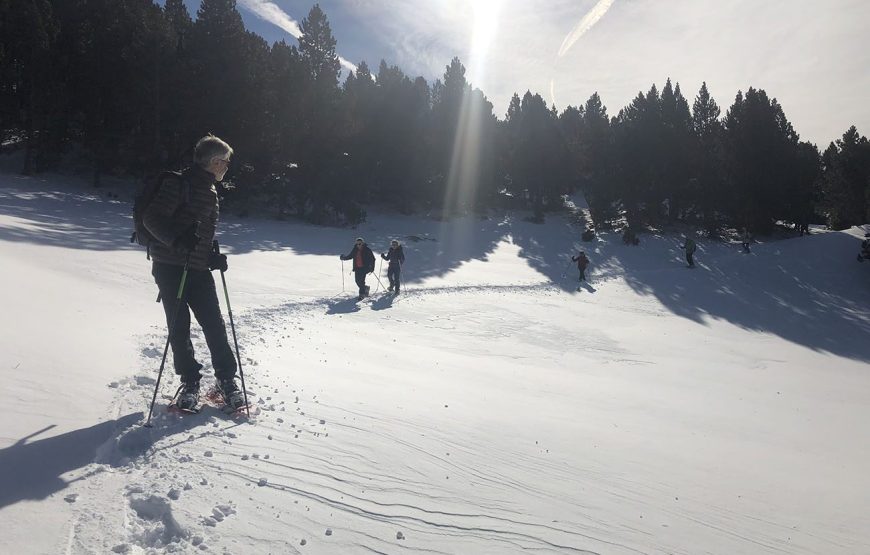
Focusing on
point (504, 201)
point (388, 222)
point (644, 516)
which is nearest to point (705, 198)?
point (504, 201)

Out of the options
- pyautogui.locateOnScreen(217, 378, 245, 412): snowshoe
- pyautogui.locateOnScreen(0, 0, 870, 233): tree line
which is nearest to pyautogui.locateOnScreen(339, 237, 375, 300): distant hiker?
pyautogui.locateOnScreen(217, 378, 245, 412): snowshoe

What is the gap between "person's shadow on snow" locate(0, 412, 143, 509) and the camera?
2.57 meters

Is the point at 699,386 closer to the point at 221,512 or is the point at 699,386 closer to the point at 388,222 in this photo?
the point at 221,512

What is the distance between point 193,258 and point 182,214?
37 cm

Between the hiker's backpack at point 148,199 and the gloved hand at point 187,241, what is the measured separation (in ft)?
0.80

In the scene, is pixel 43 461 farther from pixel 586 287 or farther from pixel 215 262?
pixel 586 287

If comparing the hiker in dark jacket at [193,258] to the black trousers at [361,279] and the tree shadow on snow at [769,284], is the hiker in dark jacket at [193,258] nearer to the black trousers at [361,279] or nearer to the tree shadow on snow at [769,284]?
the black trousers at [361,279]

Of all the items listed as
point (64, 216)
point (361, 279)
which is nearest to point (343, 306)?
point (361, 279)

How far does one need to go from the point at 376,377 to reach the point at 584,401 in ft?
9.02

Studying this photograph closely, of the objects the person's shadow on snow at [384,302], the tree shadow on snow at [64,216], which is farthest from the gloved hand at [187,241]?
the tree shadow on snow at [64,216]

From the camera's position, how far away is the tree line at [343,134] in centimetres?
2900

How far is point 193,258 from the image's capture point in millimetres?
4129

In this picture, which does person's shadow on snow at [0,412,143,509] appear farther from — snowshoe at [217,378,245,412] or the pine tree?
the pine tree

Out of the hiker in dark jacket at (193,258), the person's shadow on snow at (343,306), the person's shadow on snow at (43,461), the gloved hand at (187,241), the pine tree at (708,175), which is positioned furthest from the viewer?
the pine tree at (708,175)
